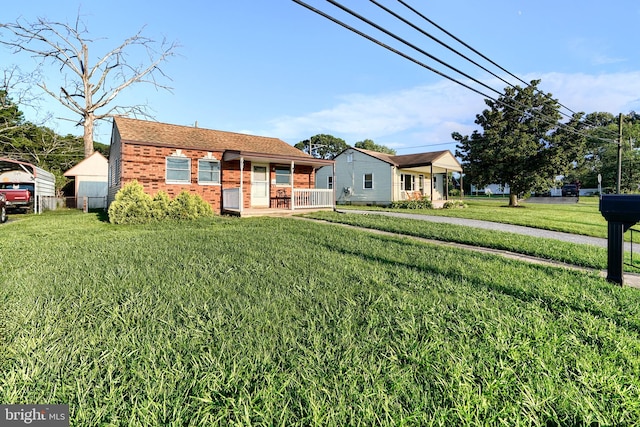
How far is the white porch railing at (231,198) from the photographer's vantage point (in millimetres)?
13586

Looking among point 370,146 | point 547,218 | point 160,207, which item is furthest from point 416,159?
point 370,146

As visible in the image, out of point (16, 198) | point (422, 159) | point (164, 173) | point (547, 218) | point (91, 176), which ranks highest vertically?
point (422, 159)

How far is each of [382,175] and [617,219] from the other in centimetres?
1894

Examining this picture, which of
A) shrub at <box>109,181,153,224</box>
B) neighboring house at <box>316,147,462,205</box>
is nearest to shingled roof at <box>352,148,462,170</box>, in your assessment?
neighboring house at <box>316,147,462,205</box>

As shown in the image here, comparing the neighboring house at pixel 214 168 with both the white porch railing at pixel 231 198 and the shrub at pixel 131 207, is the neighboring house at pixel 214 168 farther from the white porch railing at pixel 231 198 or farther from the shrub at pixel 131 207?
the shrub at pixel 131 207

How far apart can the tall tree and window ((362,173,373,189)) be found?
891 cm

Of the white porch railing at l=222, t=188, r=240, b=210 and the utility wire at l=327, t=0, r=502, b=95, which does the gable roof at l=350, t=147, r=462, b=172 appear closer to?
the white porch railing at l=222, t=188, r=240, b=210

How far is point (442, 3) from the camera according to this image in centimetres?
567

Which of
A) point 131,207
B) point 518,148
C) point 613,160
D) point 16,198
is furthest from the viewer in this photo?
point 613,160

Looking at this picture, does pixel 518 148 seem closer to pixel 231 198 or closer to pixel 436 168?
pixel 436 168

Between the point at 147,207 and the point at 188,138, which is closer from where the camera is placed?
the point at 147,207

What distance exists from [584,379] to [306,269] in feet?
10.8

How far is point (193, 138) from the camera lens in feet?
49.9

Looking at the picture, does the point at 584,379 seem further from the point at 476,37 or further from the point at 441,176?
the point at 441,176
